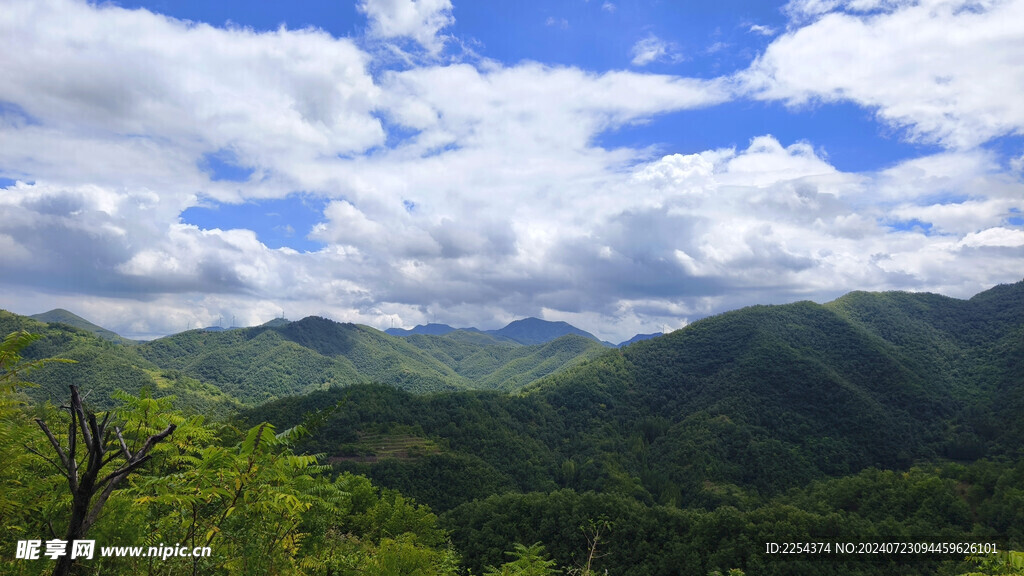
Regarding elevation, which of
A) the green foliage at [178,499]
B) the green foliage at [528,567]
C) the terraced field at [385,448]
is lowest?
the terraced field at [385,448]

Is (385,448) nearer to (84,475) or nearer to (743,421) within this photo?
(743,421)

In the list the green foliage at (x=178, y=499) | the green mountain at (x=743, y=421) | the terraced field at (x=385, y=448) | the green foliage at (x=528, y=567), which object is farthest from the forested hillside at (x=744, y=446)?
the green foliage at (x=178, y=499)

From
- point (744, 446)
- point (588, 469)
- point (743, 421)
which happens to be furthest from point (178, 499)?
point (743, 421)

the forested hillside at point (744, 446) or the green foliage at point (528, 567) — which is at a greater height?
the green foliage at point (528, 567)

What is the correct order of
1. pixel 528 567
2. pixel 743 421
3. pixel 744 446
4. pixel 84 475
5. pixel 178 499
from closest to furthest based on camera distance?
1. pixel 84 475
2. pixel 178 499
3. pixel 528 567
4. pixel 744 446
5. pixel 743 421

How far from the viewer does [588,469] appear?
141625 mm

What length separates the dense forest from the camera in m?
8.69

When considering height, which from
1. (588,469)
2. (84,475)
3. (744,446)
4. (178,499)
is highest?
(84,475)

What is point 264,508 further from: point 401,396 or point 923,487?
point 401,396

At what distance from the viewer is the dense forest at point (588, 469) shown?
28.5 ft

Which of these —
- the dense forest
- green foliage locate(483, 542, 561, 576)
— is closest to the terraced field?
the dense forest

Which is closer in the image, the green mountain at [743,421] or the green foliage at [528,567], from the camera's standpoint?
the green foliage at [528,567]

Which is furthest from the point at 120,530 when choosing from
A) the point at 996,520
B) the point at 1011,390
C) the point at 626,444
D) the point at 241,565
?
the point at 1011,390

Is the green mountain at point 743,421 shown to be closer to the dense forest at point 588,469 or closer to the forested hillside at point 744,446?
the forested hillside at point 744,446
